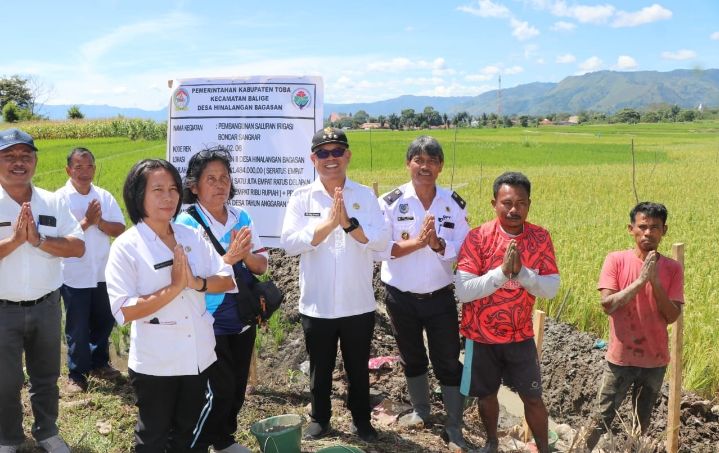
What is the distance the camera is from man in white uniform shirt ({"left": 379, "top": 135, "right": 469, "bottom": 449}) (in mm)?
3855

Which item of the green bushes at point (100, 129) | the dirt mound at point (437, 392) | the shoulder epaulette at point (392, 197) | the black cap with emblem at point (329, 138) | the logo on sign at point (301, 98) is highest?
the green bushes at point (100, 129)

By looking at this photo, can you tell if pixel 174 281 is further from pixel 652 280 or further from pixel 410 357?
pixel 652 280

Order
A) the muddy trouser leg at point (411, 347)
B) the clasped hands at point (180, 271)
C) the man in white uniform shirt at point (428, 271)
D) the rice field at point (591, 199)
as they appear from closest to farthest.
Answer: the clasped hands at point (180, 271), the man in white uniform shirt at point (428, 271), the muddy trouser leg at point (411, 347), the rice field at point (591, 199)

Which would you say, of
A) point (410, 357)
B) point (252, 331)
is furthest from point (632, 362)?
point (252, 331)

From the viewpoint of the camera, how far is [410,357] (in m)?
4.10

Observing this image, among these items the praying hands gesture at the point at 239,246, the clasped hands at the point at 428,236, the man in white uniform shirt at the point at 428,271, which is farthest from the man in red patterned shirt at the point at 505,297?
the praying hands gesture at the point at 239,246

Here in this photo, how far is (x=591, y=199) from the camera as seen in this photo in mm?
13398

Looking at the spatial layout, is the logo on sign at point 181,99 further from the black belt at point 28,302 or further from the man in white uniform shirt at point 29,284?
the black belt at point 28,302

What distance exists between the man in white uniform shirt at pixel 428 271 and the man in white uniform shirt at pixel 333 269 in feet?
0.75

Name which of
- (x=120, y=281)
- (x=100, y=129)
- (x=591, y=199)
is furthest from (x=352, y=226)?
(x=100, y=129)

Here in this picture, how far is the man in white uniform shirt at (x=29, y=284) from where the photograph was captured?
328cm

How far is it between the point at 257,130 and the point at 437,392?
2.69m

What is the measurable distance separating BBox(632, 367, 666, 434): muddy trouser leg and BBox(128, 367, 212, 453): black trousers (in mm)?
2674

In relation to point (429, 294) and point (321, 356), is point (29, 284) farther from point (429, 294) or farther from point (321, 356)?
point (429, 294)
